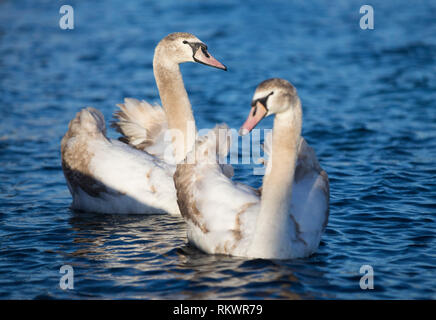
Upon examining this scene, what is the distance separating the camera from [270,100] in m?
6.73

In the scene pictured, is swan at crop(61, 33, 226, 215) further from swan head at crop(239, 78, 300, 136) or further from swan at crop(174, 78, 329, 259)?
swan head at crop(239, 78, 300, 136)

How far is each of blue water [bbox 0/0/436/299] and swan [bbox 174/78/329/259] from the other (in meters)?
0.20

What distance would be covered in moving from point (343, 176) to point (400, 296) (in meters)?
4.17

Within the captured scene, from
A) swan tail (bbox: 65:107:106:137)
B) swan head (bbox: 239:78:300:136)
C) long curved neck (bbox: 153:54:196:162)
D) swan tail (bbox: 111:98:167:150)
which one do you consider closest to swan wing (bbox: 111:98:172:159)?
swan tail (bbox: 111:98:167:150)

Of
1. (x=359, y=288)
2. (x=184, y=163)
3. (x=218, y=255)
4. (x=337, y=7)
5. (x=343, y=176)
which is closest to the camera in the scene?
(x=359, y=288)

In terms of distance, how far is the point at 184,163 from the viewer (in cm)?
809

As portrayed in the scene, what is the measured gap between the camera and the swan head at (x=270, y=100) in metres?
6.73

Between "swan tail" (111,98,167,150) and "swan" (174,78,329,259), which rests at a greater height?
"swan tail" (111,98,167,150)

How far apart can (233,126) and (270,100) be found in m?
6.61

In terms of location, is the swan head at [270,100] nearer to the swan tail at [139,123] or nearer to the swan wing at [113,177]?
the swan wing at [113,177]

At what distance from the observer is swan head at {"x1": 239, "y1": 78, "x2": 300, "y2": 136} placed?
673 cm
